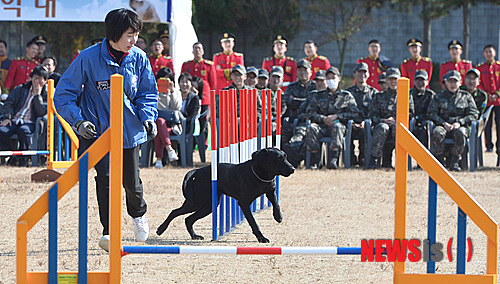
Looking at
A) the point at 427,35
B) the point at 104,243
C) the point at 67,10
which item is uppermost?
the point at 427,35

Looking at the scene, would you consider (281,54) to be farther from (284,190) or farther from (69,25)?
(69,25)

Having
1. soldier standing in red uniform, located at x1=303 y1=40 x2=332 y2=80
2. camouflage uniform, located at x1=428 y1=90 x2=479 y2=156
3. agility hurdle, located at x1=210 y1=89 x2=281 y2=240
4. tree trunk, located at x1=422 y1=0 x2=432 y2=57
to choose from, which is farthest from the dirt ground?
tree trunk, located at x1=422 y1=0 x2=432 y2=57

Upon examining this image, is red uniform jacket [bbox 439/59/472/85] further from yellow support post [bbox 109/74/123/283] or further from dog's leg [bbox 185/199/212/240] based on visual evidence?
yellow support post [bbox 109/74/123/283]

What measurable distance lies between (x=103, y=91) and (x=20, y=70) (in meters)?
9.17

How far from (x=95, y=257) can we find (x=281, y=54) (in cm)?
926

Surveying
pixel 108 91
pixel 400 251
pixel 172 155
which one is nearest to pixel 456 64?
pixel 172 155

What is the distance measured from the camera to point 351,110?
1219 cm

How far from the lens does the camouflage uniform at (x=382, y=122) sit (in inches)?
471

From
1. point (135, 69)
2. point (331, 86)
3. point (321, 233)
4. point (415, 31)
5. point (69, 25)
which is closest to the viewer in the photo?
point (135, 69)

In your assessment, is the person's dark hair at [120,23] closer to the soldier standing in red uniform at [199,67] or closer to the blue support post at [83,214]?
the blue support post at [83,214]

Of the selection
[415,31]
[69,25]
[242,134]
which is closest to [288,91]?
[242,134]

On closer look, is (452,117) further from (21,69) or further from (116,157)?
(116,157)

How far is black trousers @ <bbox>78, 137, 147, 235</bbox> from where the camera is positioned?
549 cm

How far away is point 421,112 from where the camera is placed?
12242mm
